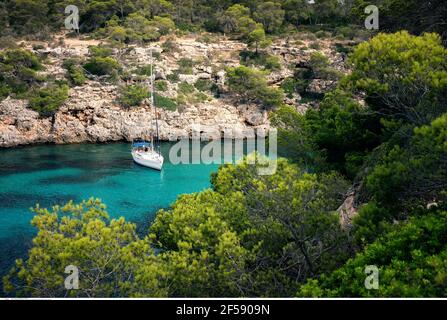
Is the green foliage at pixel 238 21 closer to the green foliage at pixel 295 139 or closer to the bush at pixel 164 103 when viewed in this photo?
the bush at pixel 164 103

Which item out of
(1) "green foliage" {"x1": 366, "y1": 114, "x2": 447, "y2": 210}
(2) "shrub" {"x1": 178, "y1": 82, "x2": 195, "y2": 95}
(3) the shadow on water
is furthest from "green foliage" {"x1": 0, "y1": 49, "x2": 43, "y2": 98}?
(1) "green foliage" {"x1": 366, "y1": 114, "x2": 447, "y2": 210}

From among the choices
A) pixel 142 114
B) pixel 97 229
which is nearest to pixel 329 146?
pixel 97 229

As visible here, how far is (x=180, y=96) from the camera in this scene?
5116 centimetres

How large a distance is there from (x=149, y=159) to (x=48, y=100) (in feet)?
54.9

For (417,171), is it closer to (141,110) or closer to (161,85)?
(141,110)

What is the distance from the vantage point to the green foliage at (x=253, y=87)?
2021 inches

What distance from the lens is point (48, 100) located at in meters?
46.1

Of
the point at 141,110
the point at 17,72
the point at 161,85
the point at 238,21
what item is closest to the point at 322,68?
the point at 238,21

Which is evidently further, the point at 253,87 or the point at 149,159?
the point at 253,87

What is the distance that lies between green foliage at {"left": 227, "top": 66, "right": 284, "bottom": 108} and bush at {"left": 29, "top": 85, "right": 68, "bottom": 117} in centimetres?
1915

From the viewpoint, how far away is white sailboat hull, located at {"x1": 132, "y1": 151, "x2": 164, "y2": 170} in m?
36.3
